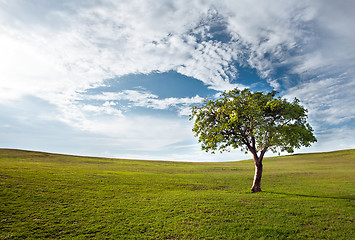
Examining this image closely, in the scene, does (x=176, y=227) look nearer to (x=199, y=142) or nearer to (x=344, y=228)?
(x=344, y=228)

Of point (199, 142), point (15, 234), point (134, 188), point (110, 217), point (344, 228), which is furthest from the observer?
point (199, 142)

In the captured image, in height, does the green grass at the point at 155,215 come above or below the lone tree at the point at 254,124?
below

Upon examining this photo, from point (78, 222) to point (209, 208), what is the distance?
1267 centimetres

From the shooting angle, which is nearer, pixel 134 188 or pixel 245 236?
pixel 245 236

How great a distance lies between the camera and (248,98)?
→ 100ft

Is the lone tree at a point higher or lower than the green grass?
higher

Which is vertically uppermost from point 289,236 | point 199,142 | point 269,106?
point 269,106

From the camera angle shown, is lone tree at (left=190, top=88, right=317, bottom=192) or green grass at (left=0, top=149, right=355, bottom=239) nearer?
green grass at (left=0, top=149, right=355, bottom=239)

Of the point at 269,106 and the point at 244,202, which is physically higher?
the point at 269,106

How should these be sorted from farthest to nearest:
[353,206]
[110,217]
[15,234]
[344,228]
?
1. [353,206]
2. [110,217]
3. [344,228]
4. [15,234]

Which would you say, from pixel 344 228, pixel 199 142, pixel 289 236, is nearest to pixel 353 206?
pixel 344 228

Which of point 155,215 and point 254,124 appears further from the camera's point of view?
point 254,124

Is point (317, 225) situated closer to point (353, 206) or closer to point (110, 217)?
point (353, 206)

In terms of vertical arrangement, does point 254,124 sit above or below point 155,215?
above
